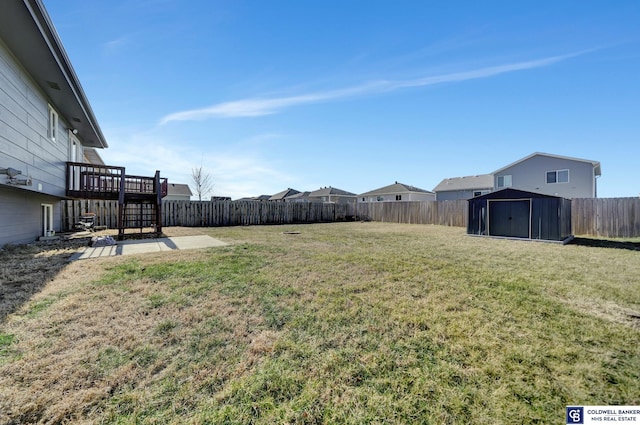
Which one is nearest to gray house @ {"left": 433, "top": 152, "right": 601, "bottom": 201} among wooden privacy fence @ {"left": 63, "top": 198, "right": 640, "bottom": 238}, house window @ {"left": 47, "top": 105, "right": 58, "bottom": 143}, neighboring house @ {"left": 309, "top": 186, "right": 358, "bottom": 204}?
wooden privacy fence @ {"left": 63, "top": 198, "right": 640, "bottom": 238}

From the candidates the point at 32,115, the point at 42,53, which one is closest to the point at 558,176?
the point at 42,53

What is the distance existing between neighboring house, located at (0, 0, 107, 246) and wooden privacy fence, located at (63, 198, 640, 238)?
10.5ft

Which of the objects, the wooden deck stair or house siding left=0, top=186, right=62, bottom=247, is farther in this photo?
the wooden deck stair

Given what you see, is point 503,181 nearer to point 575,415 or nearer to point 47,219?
point 575,415

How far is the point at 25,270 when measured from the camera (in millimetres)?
4578

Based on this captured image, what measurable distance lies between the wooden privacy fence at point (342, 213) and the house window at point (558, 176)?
9324mm

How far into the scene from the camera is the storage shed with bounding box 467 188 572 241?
32.6ft

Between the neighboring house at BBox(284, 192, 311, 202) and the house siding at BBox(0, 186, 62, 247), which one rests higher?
the neighboring house at BBox(284, 192, 311, 202)

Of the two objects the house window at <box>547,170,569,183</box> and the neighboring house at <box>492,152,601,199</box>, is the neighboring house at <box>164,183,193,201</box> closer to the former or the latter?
the neighboring house at <box>492,152,601,199</box>

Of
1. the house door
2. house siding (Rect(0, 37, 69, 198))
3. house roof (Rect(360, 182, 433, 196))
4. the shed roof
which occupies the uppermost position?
house roof (Rect(360, 182, 433, 196))

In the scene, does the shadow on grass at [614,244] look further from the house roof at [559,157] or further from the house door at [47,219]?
the house door at [47,219]

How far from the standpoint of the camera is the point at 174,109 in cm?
1375

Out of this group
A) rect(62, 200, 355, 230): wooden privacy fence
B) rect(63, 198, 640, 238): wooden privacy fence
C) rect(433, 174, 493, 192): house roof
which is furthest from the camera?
rect(433, 174, 493, 192): house roof

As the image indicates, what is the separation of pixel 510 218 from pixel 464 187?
1861cm
